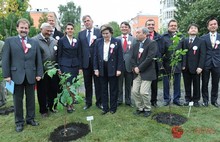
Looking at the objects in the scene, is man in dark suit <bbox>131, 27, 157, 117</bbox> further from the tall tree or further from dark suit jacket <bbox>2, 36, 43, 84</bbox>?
the tall tree

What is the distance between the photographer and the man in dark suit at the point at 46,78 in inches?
217

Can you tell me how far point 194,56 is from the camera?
6043mm

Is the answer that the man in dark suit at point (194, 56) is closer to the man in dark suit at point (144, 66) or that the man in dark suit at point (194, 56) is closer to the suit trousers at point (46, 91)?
the man in dark suit at point (144, 66)

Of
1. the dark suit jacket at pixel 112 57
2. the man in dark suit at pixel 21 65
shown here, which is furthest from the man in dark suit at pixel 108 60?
the man in dark suit at pixel 21 65

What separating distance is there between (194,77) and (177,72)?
47cm

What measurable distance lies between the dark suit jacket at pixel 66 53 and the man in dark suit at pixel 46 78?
0.15m

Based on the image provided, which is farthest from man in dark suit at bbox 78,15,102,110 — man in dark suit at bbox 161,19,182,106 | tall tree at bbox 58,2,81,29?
tall tree at bbox 58,2,81,29

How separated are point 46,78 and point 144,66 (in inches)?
93.1

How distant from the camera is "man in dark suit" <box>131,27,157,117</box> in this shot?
17.6ft

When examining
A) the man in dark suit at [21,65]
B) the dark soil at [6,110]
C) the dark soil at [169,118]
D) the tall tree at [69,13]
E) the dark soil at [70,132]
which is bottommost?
the dark soil at [70,132]

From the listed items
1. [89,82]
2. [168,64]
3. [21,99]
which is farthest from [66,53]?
[168,64]

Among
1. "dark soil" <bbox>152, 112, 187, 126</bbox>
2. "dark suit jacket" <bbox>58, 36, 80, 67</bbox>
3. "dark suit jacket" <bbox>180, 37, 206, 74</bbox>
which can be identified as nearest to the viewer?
"dark soil" <bbox>152, 112, 187, 126</bbox>

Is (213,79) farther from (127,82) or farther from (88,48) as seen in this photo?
(88,48)

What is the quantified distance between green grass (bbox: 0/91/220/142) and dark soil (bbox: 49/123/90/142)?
0.43 feet
